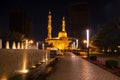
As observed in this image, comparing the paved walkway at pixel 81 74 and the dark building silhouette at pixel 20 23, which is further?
the dark building silhouette at pixel 20 23

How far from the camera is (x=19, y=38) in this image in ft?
341

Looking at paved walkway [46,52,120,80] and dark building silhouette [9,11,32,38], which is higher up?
dark building silhouette [9,11,32,38]

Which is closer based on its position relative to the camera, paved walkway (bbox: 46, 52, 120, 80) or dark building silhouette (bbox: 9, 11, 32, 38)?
paved walkway (bbox: 46, 52, 120, 80)

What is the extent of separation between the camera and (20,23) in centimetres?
16988

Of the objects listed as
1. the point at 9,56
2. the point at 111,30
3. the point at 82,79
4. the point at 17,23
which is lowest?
the point at 82,79

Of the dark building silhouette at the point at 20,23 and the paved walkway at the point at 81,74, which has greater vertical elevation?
the dark building silhouette at the point at 20,23

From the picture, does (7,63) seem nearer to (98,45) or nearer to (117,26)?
(117,26)

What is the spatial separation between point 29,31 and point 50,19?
27399mm

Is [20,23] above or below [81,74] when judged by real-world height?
above

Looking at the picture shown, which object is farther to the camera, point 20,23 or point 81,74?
point 20,23

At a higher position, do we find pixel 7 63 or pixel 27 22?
pixel 27 22

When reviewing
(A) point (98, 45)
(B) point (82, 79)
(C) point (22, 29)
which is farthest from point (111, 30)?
(C) point (22, 29)

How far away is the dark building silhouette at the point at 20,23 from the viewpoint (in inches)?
→ 6658

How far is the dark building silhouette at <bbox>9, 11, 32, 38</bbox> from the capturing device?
169125 mm
